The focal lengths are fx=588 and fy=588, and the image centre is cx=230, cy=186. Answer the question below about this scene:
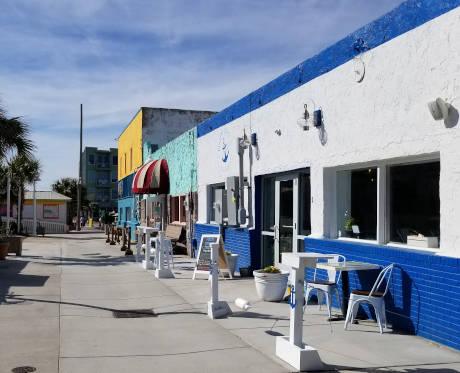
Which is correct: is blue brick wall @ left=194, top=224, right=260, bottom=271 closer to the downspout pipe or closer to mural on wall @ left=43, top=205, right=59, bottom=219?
the downspout pipe

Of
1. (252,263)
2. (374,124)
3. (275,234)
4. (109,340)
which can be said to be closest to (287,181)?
(275,234)

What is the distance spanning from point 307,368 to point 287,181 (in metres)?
6.03

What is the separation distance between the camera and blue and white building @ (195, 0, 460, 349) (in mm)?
6512

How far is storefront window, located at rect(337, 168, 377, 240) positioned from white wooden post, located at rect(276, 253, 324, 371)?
2722 mm

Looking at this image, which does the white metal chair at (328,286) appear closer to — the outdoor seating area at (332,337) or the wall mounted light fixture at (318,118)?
the outdoor seating area at (332,337)

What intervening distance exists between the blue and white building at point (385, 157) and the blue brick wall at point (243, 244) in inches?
41.1

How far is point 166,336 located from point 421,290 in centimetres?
307

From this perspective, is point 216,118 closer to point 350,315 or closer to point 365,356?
point 350,315

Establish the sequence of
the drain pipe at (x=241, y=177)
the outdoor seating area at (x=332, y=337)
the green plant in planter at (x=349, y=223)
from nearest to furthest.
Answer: the outdoor seating area at (x=332, y=337), the green plant in planter at (x=349, y=223), the drain pipe at (x=241, y=177)

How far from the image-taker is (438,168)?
7027mm

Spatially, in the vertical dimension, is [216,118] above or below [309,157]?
above

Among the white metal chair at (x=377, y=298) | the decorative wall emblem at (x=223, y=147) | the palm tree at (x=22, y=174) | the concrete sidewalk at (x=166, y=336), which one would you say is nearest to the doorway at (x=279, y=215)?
the concrete sidewalk at (x=166, y=336)

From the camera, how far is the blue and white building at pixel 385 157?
6.51 m

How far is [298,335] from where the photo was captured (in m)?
5.78
